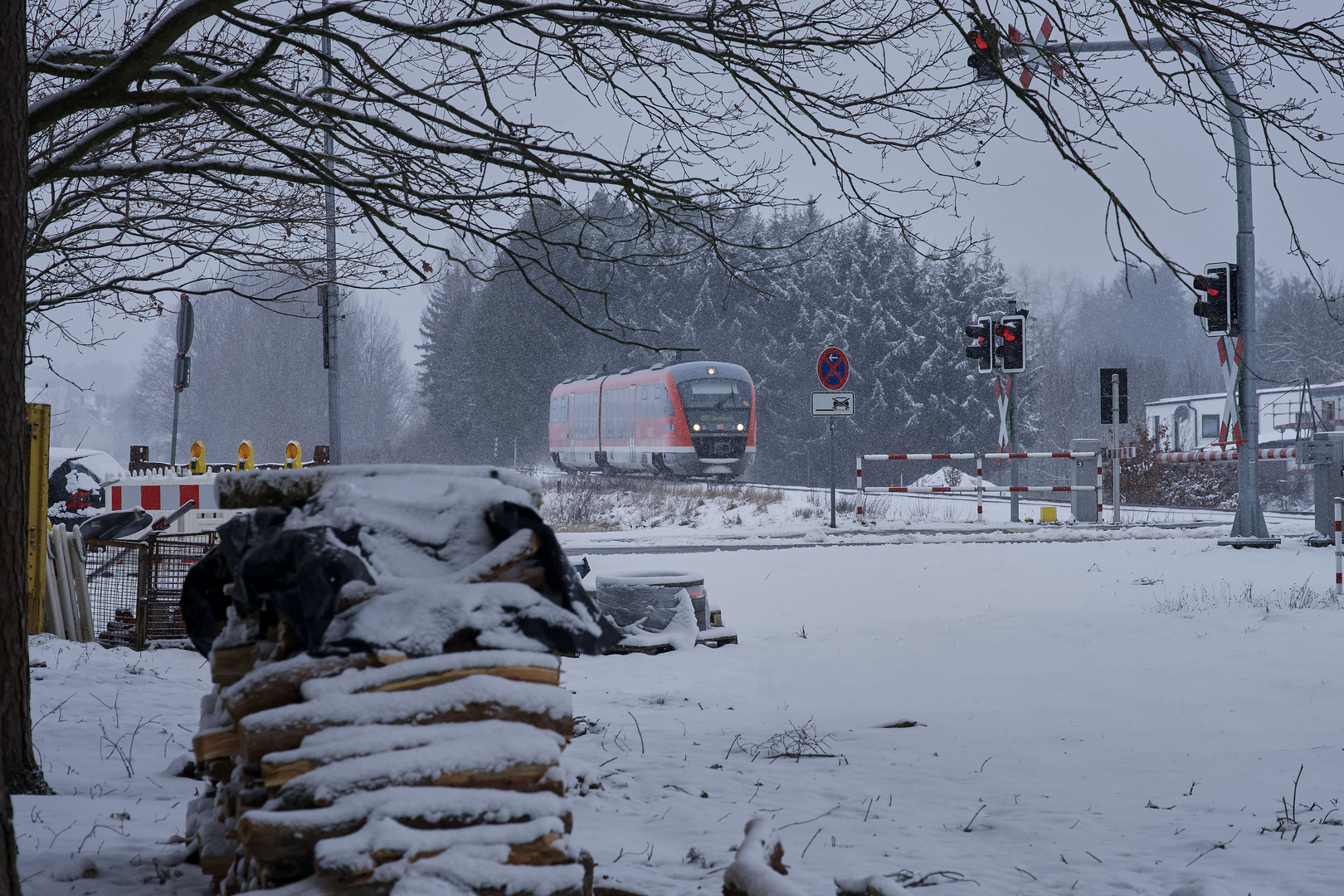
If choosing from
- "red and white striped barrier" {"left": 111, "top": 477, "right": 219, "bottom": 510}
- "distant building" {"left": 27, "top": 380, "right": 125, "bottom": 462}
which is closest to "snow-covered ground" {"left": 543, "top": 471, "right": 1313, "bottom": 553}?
"red and white striped barrier" {"left": 111, "top": 477, "right": 219, "bottom": 510}

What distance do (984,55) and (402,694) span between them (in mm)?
3553

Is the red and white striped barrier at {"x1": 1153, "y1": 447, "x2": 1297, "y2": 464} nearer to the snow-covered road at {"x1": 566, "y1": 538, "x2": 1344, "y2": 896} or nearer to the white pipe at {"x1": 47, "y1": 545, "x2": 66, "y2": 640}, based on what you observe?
the snow-covered road at {"x1": 566, "y1": 538, "x2": 1344, "y2": 896}

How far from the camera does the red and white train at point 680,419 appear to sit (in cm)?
2853

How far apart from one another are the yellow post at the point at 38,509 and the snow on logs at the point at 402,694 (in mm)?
5151

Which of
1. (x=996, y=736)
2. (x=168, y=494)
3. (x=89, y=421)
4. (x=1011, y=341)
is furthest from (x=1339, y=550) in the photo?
(x=89, y=421)

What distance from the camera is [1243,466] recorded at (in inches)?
496

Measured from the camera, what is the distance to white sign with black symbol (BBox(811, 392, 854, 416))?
1580 centimetres

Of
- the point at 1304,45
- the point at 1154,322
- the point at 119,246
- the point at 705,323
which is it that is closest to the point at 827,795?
the point at 1304,45

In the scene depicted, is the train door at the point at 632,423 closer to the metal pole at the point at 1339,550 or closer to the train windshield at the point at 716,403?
the train windshield at the point at 716,403

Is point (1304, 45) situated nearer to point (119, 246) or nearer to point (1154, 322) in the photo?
point (119, 246)

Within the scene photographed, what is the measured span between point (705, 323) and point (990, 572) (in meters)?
35.9

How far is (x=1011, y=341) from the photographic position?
1755 centimetres

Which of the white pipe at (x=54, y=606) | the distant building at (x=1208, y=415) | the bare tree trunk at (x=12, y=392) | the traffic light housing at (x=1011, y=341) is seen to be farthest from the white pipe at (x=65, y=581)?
the distant building at (x=1208, y=415)

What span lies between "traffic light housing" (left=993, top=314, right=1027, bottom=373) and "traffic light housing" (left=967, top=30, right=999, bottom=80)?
13615 millimetres
